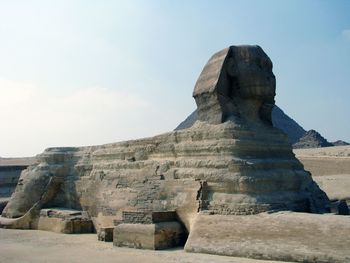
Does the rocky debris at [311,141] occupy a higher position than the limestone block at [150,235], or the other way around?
the rocky debris at [311,141]

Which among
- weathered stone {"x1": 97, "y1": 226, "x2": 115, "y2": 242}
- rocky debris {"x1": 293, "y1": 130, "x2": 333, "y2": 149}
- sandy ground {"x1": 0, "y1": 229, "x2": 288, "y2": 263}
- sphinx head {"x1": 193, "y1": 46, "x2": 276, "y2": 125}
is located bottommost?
sandy ground {"x1": 0, "y1": 229, "x2": 288, "y2": 263}

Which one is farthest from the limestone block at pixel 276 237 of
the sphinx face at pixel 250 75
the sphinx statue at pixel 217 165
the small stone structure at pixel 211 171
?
the sphinx face at pixel 250 75

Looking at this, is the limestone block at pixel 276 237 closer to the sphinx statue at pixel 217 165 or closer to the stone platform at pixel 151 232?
the sphinx statue at pixel 217 165

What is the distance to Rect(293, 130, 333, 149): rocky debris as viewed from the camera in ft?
153

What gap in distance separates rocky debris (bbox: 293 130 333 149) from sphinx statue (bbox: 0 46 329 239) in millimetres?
35936

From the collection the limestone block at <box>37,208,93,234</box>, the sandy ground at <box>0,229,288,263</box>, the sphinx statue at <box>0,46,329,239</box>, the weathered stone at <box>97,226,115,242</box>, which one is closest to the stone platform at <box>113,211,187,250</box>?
the sphinx statue at <box>0,46,329,239</box>

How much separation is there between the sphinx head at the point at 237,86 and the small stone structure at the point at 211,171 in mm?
24

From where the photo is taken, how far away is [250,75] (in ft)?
36.7

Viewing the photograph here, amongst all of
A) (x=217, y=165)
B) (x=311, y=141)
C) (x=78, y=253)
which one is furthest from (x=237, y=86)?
(x=311, y=141)

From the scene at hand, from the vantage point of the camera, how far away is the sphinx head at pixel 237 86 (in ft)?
35.9

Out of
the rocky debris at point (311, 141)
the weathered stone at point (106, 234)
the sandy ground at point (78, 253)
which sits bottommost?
the sandy ground at point (78, 253)

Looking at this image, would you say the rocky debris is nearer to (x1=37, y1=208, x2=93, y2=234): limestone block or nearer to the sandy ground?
(x1=37, y1=208, x2=93, y2=234): limestone block

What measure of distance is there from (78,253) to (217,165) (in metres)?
3.53

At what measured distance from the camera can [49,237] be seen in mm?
12633
